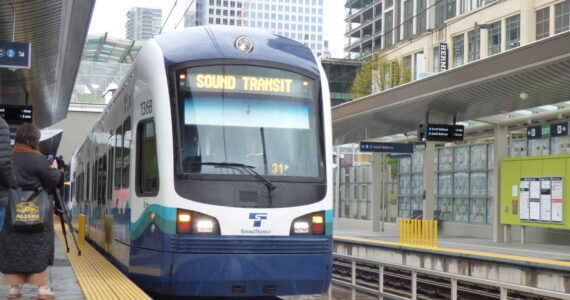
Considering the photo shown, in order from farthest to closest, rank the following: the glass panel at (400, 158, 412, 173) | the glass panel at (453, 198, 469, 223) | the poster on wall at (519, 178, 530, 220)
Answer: the glass panel at (400, 158, 412, 173), the glass panel at (453, 198, 469, 223), the poster on wall at (519, 178, 530, 220)

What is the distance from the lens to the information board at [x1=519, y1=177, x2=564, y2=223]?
63.3ft

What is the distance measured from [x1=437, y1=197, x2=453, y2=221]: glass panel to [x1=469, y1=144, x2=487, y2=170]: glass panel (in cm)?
200

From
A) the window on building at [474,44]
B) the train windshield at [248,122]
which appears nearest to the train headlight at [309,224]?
the train windshield at [248,122]

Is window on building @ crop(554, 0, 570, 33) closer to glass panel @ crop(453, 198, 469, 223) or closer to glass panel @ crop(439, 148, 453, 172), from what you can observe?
glass panel @ crop(439, 148, 453, 172)

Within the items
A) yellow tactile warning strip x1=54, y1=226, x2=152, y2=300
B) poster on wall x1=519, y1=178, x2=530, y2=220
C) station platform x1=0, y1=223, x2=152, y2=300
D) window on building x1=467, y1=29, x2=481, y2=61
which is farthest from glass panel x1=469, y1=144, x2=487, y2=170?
window on building x1=467, y1=29, x2=481, y2=61

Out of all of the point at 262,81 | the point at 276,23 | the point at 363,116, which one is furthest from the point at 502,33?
the point at 276,23

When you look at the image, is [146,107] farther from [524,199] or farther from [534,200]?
[524,199]

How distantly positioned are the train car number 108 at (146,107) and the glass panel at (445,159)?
58.5 ft

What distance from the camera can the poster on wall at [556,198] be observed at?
63.0 ft

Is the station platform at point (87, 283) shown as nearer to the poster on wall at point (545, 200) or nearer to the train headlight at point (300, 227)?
the train headlight at point (300, 227)

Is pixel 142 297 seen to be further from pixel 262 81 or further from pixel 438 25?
pixel 438 25

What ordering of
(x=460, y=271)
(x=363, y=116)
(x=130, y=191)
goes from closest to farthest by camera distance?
(x=130, y=191) → (x=460, y=271) → (x=363, y=116)

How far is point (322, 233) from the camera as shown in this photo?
8.82 meters

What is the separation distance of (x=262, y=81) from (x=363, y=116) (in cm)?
1380
